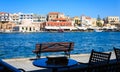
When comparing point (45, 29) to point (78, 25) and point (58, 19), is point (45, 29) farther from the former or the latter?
point (78, 25)

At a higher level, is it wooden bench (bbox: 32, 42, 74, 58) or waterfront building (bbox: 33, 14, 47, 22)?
waterfront building (bbox: 33, 14, 47, 22)

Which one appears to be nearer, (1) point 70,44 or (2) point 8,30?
(1) point 70,44

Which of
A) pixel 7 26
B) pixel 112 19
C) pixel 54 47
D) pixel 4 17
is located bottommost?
pixel 7 26

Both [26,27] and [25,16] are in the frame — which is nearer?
[26,27]

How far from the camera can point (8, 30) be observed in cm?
14075

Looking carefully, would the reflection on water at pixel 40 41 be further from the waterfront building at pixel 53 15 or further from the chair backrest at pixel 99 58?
Result: the waterfront building at pixel 53 15

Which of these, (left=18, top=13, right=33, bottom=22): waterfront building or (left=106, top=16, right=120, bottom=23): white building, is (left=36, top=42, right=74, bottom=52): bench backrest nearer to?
(left=18, top=13, right=33, bottom=22): waterfront building

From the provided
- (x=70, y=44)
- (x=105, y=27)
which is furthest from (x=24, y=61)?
(x=105, y=27)

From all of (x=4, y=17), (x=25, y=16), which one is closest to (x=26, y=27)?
(x=25, y=16)

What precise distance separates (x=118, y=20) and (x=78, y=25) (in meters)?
31.1

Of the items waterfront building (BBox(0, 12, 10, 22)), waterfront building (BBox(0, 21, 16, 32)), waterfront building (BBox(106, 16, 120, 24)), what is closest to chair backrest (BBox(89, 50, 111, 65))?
waterfront building (BBox(0, 21, 16, 32))

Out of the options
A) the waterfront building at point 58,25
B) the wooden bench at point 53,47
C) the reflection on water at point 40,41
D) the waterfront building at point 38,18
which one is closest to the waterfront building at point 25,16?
the waterfront building at point 38,18

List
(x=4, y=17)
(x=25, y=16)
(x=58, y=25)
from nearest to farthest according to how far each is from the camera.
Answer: (x=58, y=25) < (x=4, y=17) < (x=25, y=16)

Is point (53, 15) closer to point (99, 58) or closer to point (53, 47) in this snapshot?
point (53, 47)
